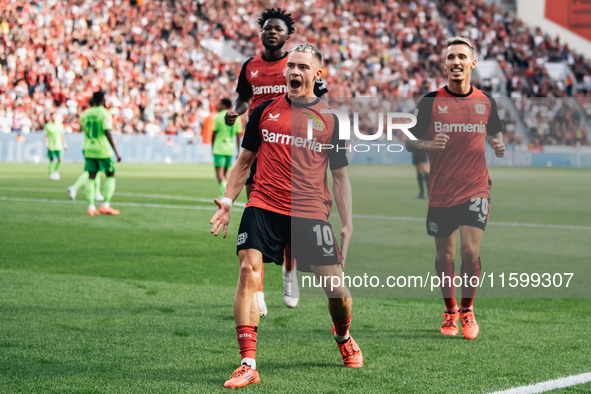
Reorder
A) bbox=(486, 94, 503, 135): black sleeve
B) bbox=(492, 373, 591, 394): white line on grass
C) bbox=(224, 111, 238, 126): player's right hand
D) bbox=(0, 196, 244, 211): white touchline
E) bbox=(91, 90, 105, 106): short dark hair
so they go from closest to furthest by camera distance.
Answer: bbox=(492, 373, 591, 394): white line on grass → bbox=(486, 94, 503, 135): black sleeve → bbox=(224, 111, 238, 126): player's right hand → bbox=(91, 90, 105, 106): short dark hair → bbox=(0, 196, 244, 211): white touchline

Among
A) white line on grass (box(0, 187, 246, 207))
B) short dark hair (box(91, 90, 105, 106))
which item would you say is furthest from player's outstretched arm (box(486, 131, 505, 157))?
white line on grass (box(0, 187, 246, 207))

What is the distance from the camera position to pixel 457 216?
5617 millimetres

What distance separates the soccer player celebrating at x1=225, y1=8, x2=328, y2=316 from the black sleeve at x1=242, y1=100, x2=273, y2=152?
1.58 m

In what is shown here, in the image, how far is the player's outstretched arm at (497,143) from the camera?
554 centimetres

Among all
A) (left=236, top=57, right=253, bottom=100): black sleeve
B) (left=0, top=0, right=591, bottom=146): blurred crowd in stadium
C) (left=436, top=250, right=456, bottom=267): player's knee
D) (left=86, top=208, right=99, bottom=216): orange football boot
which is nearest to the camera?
(left=436, top=250, right=456, bottom=267): player's knee

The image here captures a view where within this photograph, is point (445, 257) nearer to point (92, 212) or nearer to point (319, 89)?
point (319, 89)

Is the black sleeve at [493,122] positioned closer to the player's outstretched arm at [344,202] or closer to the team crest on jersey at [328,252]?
the player's outstretched arm at [344,202]

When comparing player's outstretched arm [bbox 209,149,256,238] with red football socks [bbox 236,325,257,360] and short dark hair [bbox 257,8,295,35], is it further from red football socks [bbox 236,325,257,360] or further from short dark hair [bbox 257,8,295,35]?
short dark hair [bbox 257,8,295,35]

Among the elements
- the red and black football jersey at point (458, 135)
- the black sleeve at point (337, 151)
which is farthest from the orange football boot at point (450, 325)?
the black sleeve at point (337, 151)

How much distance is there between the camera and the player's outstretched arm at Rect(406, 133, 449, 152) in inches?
214

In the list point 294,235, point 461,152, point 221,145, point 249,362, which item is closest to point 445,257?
point 461,152

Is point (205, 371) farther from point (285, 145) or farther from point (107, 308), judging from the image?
point (107, 308)

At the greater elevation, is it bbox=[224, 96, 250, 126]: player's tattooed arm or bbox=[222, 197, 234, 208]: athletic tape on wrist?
bbox=[224, 96, 250, 126]: player's tattooed arm

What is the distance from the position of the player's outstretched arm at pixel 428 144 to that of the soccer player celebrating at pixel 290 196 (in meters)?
0.96
